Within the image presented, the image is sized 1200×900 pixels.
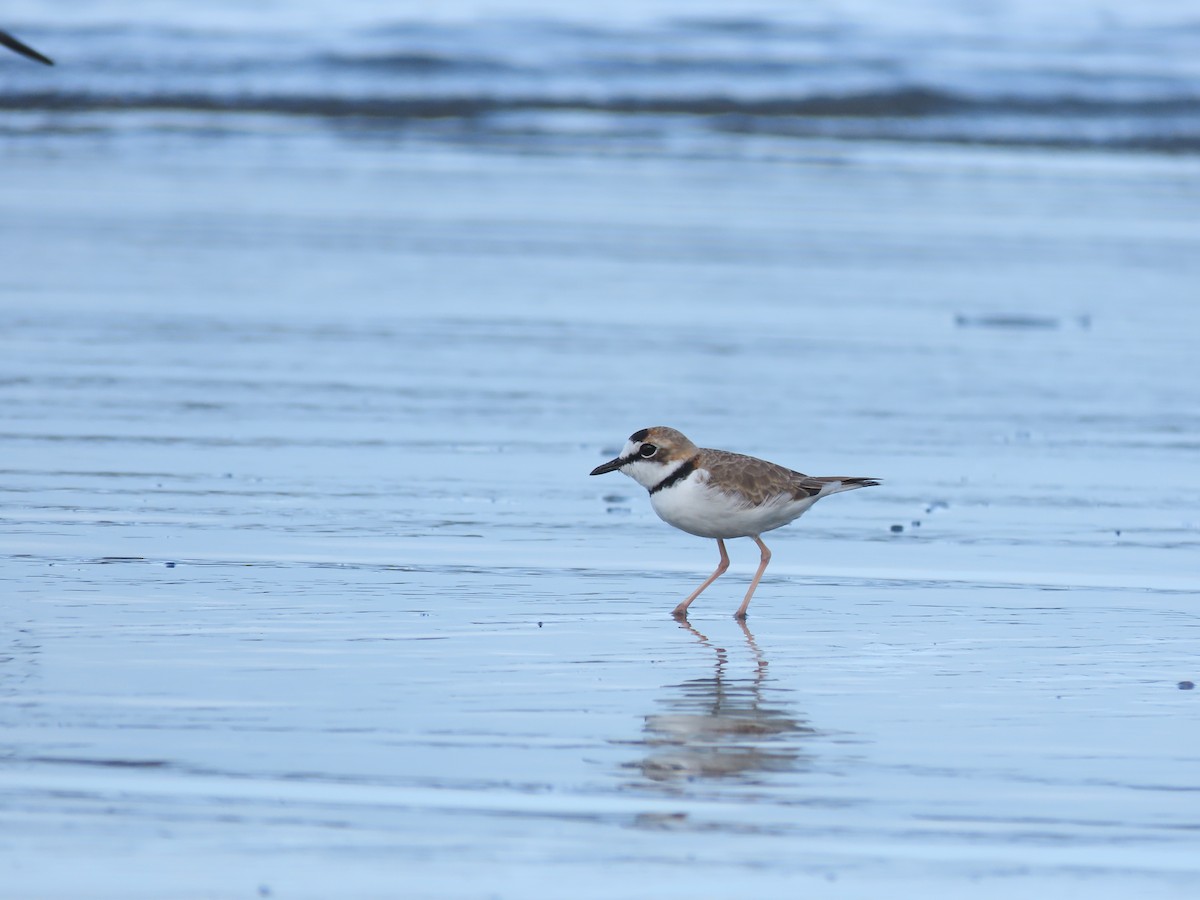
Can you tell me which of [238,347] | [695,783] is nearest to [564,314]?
[238,347]

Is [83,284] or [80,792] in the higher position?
[80,792]

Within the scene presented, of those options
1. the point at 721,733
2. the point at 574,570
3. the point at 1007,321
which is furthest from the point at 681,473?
the point at 1007,321

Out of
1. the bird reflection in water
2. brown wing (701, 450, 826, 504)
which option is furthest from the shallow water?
brown wing (701, 450, 826, 504)

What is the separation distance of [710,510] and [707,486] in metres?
0.10

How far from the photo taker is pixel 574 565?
26.6 feet

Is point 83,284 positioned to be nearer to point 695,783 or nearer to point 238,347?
point 238,347

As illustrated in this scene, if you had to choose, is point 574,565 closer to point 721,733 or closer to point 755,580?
point 755,580

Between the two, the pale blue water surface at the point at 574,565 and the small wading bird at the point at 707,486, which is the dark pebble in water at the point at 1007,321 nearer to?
the pale blue water surface at the point at 574,565

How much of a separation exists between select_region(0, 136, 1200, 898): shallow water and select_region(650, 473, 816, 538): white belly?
0.97ft

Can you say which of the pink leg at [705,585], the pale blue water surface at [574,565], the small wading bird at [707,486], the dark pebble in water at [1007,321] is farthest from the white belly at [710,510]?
the dark pebble in water at [1007,321]

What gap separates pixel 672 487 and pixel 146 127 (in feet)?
73.6

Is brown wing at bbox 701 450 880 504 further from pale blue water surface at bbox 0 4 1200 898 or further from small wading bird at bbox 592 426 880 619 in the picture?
pale blue water surface at bbox 0 4 1200 898

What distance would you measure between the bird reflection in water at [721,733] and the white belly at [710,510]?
1192 millimetres

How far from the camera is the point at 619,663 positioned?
6621 millimetres
